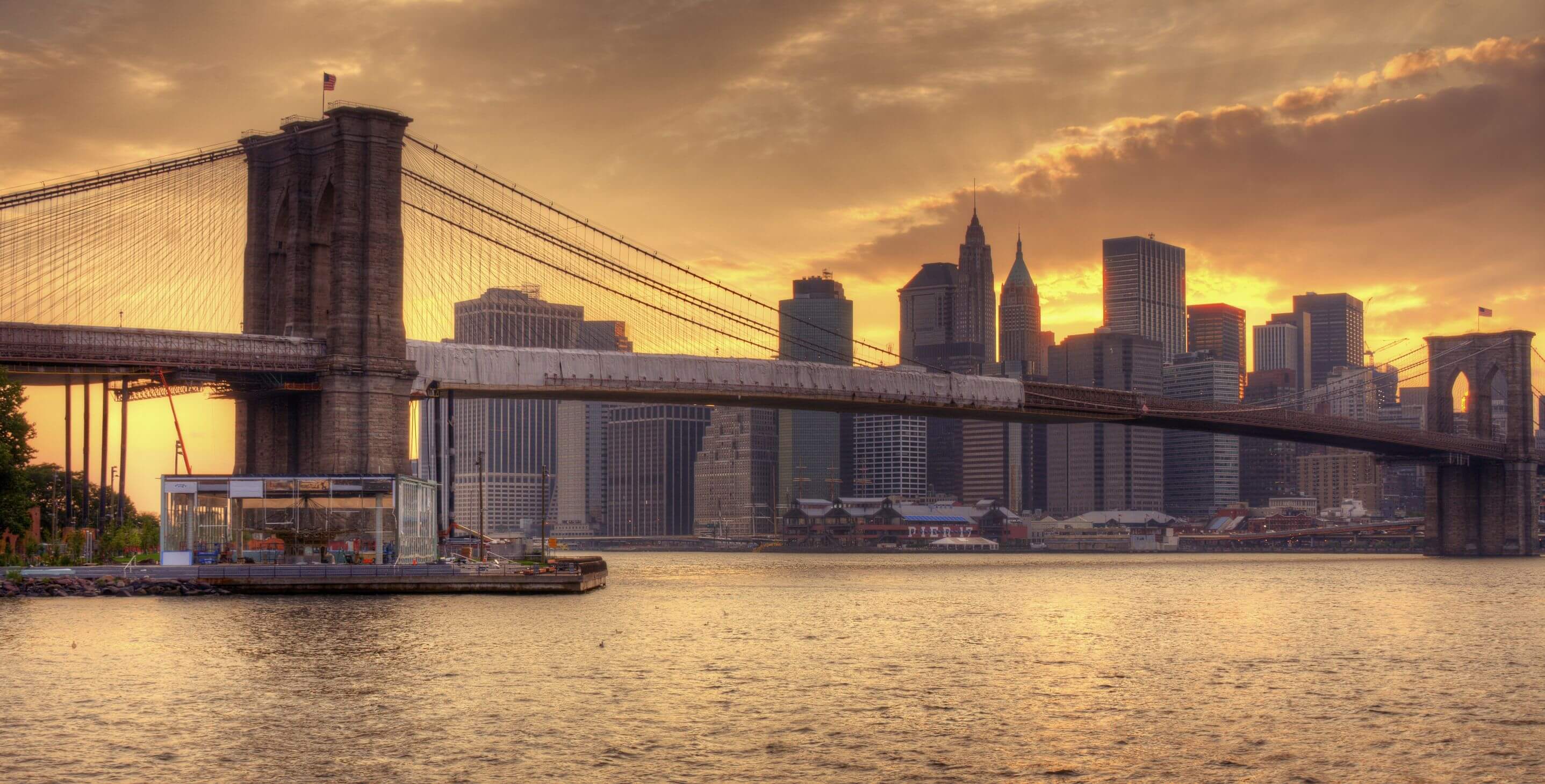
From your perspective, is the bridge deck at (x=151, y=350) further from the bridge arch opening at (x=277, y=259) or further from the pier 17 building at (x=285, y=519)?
the pier 17 building at (x=285, y=519)

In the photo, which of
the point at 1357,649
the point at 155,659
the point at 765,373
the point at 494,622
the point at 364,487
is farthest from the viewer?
the point at 765,373

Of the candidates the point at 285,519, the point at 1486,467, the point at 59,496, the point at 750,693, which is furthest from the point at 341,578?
the point at 1486,467

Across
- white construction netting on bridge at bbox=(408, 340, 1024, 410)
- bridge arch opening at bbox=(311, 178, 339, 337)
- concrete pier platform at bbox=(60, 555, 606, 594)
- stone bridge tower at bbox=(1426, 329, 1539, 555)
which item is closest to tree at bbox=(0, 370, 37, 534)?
concrete pier platform at bbox=(60, 555, 606, 594)

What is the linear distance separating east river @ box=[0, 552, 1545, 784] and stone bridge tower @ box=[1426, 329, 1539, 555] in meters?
85.9

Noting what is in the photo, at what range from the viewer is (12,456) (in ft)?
235

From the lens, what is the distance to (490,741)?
29.4 meters

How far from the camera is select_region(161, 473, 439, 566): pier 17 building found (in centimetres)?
6706

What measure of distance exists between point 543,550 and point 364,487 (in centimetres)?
1314

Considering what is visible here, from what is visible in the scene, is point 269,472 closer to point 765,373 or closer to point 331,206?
point 331,206

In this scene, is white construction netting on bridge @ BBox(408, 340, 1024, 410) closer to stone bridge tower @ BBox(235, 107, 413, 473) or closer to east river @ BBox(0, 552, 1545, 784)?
stone bridge tower @ BBox(235, 107, 413, 473)

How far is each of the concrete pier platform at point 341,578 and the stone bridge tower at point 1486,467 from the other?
339 feet

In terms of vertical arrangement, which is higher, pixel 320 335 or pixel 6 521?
pixel 320 335

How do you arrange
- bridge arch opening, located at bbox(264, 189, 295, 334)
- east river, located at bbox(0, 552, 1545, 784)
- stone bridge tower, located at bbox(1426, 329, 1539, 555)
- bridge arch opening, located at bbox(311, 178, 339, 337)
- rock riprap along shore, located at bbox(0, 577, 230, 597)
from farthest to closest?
stone bridge tower, located at bbox(1426, 329, 1539, 555), bridge arch opening, located at bbox(264, 189, 295, 334), bridge arch opening, located at bbox(311, 178, 339, 337), rock riprap along shore, located at bbox(0, 577, 230, 597), east river, located at bbox(0, 552, 1545, 784)

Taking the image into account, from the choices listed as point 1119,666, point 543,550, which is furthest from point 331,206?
point 1119,666
